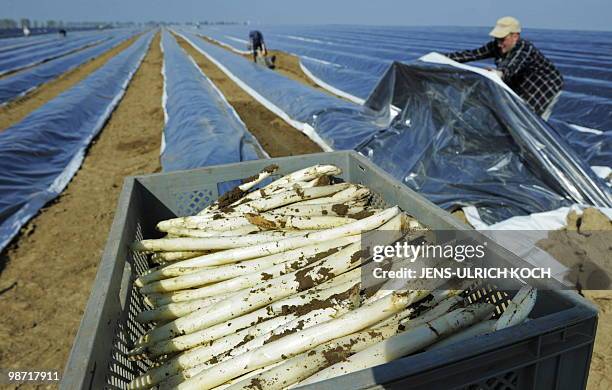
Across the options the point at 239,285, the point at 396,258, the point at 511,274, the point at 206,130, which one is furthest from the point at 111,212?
the point at 511,274

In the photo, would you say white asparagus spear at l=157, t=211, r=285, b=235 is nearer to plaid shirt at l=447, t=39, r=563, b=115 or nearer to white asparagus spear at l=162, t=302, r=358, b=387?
white asparagus spear at l=162, t=302, r=358, b=387

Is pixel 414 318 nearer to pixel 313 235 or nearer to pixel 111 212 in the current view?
pixel 313 235

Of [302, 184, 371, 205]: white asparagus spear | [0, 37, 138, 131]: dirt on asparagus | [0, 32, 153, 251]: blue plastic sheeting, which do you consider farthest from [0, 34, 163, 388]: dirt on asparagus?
[0, 37, 138, 131]: dirt on asparagus

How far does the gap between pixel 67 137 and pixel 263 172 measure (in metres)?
6.95

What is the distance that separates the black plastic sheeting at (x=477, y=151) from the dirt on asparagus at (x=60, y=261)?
339cm

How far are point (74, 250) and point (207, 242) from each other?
3.26 m

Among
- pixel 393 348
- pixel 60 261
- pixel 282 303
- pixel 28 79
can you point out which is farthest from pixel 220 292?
pixel 28 79

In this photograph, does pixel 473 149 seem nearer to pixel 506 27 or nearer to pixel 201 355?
pixel 506 27

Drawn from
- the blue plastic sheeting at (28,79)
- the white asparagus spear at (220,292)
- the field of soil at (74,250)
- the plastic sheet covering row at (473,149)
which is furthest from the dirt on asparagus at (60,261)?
the blue plastic sheeting at (28,79)

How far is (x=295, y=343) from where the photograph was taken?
1495 millimetres

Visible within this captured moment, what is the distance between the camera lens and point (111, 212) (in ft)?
17.9

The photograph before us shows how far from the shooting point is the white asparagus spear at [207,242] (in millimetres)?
2055

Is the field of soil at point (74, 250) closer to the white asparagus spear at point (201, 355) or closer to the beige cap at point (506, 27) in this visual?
the white asparagus spear at point (201, 355)

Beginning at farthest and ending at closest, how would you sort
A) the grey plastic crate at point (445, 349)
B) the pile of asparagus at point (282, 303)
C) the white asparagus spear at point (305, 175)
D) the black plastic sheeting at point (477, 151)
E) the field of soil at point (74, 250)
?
the black plastic sheeting at point (477, 151), the field of soil at point (74, 250), the white asparagus spear at point (305, 175), the pile of asparagus at point (282, 303), the grey plastic crate at point (445, 349)
